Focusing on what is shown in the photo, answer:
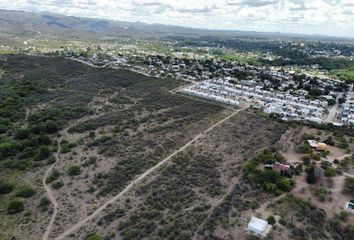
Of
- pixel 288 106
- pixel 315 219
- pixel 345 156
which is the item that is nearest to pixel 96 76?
pixel 288 106

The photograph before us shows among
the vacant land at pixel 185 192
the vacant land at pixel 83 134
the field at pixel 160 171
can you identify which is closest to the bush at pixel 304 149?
the field at pixel 160 171

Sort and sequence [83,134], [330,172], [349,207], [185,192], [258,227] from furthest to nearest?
[83,134] → [330,172] → [185,192] → [349,207] → [258,227]

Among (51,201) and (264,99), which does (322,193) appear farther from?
(264,99)

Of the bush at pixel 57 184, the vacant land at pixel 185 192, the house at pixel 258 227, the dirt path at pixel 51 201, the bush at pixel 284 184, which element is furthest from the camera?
the bush at pixel 57 184

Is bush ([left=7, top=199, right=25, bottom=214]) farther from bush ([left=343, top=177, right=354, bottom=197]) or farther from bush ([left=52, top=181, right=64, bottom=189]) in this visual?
bush ([left=343, top=177, right=354, bottom=197])

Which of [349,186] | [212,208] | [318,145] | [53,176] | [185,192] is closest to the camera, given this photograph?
[212,208]

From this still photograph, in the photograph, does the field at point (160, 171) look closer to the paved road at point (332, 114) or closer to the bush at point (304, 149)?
the bush at point (304, 149)

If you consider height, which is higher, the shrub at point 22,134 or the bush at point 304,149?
the bush at point 304,149

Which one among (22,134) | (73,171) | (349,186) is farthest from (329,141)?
(22,134)
